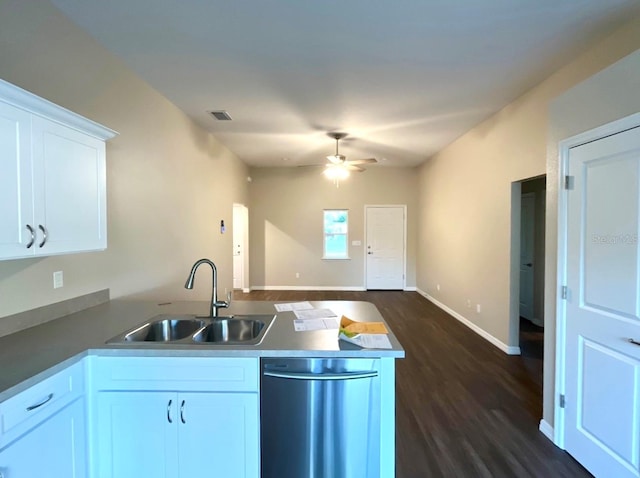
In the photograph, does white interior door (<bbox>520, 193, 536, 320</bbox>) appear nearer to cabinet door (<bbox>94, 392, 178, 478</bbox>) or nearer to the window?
the window

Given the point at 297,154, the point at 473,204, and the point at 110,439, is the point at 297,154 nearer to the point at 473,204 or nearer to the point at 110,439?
the point at 473,204

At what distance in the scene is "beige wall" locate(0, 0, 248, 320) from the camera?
5.95 feet

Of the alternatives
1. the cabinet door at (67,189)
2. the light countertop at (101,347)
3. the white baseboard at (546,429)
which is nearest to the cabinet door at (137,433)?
the light countertop at (101,347)

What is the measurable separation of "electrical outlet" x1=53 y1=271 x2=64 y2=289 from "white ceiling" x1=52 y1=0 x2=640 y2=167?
1675mm

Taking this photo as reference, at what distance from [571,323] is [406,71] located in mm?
2358

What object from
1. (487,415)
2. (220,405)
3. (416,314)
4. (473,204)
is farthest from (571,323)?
(416,314)

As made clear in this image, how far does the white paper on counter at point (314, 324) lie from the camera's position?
1.82 meters

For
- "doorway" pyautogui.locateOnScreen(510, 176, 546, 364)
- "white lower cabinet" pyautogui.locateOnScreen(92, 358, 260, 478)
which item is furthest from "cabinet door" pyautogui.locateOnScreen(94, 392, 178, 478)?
"doorway" pyautogui.locateOnScreen(510, 176, 546, 364)

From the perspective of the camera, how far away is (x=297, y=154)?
239 inches

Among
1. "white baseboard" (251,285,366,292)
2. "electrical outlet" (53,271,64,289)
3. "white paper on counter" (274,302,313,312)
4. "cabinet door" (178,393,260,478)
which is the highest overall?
"electrical outlet" (53,271,64,289)

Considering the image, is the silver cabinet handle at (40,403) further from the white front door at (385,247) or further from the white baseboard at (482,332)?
the white front door at (385,247)

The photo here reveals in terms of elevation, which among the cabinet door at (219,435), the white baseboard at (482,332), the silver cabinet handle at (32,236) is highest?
the silver cabinet handle at (32,236)

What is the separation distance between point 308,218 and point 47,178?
19.8ft

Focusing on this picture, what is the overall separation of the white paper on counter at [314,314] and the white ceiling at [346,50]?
1972 mm
